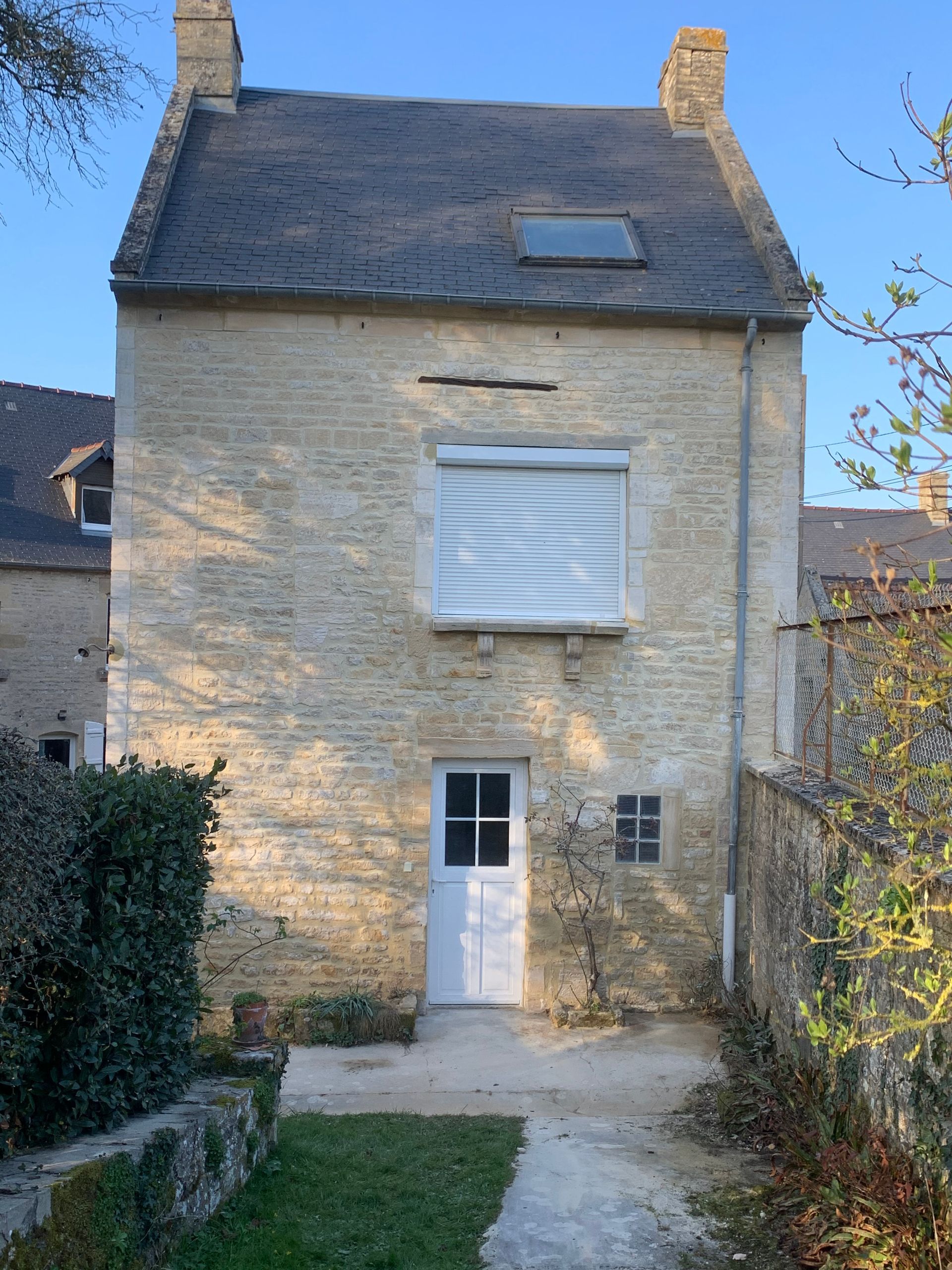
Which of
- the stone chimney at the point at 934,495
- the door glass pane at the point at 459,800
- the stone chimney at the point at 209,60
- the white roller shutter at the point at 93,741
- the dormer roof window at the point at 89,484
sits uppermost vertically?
the stone chimney at the point at 209,60

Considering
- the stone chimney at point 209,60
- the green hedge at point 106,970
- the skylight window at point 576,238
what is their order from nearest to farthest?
the green hedge at point 106,970 < the skylight window at point 576,238 < the stone chimney at point 209,60

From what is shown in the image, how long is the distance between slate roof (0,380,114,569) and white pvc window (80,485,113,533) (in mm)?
207

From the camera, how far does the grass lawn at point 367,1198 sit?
4223 millimetres

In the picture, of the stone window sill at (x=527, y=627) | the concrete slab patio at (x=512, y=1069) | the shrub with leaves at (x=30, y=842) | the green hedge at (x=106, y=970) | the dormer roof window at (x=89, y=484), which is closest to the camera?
the shrub with leaves at (x=30, y=842)

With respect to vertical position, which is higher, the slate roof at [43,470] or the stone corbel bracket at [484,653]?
the slate roof at [43,470]

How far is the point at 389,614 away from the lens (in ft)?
26.5

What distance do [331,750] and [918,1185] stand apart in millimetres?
5160

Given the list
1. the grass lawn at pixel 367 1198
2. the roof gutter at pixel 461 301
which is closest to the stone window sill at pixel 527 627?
the roof gutter at pixel 461 301

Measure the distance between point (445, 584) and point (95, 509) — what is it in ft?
45.7

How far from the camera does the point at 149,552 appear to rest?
26.2ft

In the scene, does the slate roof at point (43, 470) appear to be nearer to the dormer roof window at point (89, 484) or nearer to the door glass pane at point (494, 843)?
the dormer roof window at point (89, 484)

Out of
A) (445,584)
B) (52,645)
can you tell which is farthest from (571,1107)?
(52,645)

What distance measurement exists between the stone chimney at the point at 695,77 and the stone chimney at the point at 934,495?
9.35 meters

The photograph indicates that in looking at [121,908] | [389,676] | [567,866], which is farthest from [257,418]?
[121,908]
